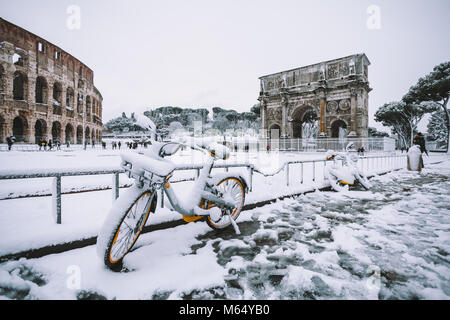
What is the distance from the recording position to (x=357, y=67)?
2828 centimetres

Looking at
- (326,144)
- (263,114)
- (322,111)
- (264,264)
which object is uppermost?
(263,114)

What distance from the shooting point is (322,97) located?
30.3 m

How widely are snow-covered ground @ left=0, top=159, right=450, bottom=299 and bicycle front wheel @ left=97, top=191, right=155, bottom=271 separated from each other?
0.51ft

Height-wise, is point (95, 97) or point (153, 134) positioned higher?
point (95, 97)

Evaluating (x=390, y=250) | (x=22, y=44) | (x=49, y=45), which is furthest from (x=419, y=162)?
(x=49, y=45)

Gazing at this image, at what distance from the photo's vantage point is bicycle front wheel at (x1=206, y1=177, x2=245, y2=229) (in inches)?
126

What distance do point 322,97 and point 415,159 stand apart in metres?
21.3

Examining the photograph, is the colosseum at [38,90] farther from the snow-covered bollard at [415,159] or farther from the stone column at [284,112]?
the snow-covered bollard at [415,159]

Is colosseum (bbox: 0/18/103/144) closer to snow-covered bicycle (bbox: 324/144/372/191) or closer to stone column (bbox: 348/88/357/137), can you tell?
snow-covered bicycle (bbox: 324/144/372/191)

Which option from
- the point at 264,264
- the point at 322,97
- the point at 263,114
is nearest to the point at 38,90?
the point at 263,114

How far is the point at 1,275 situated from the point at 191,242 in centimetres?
187

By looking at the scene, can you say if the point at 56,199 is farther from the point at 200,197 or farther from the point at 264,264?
the point at 264,264

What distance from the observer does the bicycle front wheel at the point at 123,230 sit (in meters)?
2.01
